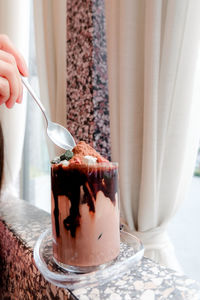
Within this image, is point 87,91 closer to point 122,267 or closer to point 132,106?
point 132,106

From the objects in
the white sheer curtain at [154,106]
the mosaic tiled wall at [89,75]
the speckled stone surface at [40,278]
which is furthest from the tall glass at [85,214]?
the mosaic tiled wall at [89,75]

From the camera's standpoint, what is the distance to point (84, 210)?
460 mm

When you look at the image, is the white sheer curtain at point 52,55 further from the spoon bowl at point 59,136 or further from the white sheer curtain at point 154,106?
the spoon bowl at point 59,136

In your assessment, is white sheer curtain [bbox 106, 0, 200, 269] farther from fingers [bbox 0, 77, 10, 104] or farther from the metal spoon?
fingers [bbox 0, 77, 10, 104]

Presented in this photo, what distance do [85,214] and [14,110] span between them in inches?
52.8

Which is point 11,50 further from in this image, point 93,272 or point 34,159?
point 34,159

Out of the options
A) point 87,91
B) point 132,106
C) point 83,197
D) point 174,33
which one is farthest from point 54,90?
point 83,197

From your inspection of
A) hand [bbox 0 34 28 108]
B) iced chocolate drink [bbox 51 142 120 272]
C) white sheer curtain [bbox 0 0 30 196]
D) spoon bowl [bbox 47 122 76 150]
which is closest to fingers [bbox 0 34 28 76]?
hand [bbox 0 34 28 108]

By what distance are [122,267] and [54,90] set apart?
1009 mm

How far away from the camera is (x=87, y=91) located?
1.11 meters

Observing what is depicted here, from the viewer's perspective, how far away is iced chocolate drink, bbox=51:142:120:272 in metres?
0.46

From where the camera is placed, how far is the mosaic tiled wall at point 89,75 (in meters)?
1.09

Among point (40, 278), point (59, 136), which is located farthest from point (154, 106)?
point (40, 278)

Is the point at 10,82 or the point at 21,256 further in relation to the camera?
the point at 21,256
